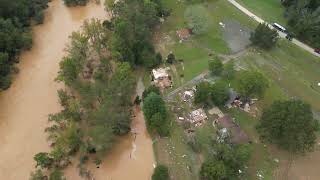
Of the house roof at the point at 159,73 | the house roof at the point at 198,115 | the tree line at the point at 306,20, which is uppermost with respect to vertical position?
the tree line at the point at 306,20

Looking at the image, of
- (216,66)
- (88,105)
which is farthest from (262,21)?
(88,105)

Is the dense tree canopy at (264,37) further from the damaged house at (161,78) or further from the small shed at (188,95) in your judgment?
the damaged house at (161,78)

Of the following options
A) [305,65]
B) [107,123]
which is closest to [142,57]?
[107,123]

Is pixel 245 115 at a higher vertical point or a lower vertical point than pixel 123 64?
lower

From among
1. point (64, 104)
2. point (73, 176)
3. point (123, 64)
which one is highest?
point (123, 64)

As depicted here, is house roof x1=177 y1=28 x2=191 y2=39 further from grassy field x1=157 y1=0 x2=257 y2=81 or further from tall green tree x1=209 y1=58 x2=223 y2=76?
tall green tree x1=209 y1=58 x2=223 y2=76

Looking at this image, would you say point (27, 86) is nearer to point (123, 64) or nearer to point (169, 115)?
point (123, 64)

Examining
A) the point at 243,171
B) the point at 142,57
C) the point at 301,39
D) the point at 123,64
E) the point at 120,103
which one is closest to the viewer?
the point at 243,171

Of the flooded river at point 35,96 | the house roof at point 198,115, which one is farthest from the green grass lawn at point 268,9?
the flooded river at point 35,96
